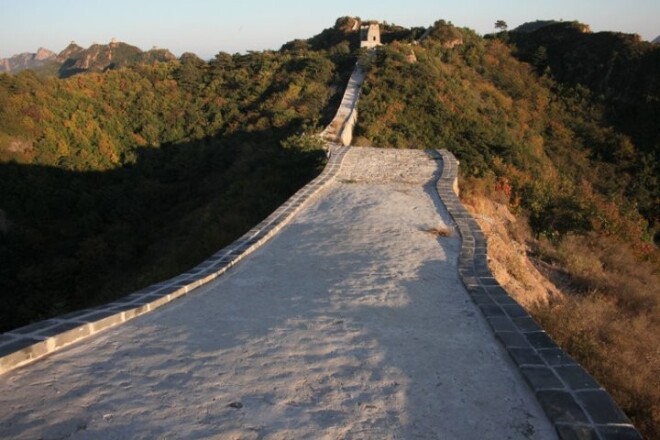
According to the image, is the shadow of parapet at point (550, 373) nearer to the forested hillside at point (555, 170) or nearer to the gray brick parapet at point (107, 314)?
the forested hillside at point (555, 170)

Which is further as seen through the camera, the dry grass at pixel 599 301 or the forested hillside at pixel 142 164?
the forested hillside at pixel 142 164

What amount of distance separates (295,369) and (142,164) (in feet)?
65.5

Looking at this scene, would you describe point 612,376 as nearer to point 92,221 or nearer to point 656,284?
point 656,284

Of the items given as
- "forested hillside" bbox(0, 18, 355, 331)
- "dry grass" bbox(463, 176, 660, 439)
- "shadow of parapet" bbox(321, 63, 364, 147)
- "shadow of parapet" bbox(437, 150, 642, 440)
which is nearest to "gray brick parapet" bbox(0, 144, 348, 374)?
"shadow of parapet" bbox(437, 150, 642, 440)

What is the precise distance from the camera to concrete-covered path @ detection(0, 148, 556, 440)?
240 centimetres

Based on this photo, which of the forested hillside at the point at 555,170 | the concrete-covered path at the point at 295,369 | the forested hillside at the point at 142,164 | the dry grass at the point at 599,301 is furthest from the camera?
the forested hillside at the point at 142,164

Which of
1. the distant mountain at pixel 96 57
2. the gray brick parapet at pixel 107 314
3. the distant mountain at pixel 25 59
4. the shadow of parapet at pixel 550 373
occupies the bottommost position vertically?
the shadow of parapet at pixel 550 373

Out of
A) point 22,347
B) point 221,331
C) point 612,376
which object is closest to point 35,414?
point 22,347

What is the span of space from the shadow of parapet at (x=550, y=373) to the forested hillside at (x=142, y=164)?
573cm

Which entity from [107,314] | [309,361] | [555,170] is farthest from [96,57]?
[309,361]

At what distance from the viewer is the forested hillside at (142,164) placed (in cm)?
1111

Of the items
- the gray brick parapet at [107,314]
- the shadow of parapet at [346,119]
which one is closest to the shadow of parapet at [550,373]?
the gray brick parapet at [107,314]

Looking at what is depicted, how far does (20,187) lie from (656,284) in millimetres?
22192

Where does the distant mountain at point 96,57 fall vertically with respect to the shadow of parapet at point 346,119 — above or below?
above
